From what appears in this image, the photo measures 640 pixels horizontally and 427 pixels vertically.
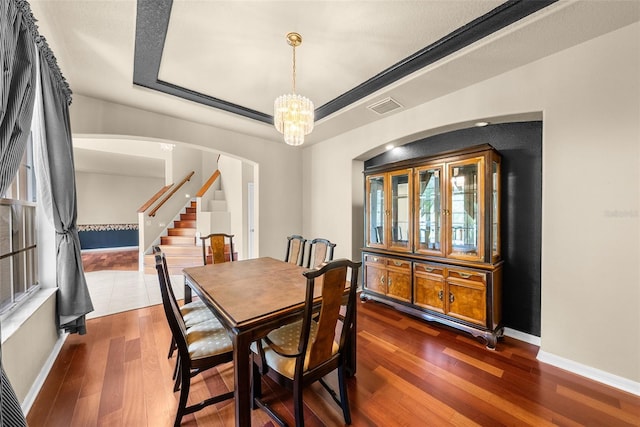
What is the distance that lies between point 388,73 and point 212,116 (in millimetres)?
2305

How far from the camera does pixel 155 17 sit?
1.75m

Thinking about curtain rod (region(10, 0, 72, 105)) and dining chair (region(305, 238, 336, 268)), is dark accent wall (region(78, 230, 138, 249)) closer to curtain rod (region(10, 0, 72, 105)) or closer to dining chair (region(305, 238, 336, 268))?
curtain rod (region(10, 0, 72, 105))

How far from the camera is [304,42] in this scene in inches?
79.7

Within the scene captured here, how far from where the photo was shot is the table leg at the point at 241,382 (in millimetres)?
1244

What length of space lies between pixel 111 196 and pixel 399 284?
9737mm

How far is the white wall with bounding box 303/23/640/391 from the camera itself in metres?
1.79

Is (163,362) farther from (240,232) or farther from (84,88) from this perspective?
(240,232)

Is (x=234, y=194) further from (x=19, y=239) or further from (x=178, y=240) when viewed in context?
(x=19, y=239)

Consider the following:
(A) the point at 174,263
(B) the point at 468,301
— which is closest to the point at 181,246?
(A) the point at 174,263

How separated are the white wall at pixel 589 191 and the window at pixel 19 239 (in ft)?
13.8

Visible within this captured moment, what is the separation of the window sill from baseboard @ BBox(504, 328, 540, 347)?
403 cm

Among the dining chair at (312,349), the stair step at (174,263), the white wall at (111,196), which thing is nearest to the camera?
the dining chair at (312,349)

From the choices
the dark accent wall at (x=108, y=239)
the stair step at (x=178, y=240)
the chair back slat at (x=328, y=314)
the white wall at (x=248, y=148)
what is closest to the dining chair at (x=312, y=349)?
the chair back slat at (x=328, y=314)

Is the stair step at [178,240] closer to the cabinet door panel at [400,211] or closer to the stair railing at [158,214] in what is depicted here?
Result: the stair railing at [158,214]
